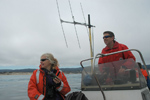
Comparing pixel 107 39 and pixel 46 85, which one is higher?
pixel 107 39

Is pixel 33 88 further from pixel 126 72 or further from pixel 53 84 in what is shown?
pixel 126 72

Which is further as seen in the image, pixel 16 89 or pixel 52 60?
pixel 16 89

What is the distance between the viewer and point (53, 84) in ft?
8.73

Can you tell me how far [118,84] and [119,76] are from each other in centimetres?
10

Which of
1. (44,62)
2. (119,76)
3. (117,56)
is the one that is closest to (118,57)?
(117,56)

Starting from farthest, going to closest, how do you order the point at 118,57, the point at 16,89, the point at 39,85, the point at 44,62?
the point at 16,89
the point at 44,62
the point at 39,85
the point at 118,57

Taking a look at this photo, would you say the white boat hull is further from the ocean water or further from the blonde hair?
the ocean water

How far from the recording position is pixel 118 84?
1.85 meters

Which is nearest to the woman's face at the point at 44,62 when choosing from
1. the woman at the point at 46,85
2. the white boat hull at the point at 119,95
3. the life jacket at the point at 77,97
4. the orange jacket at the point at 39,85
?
the woman at the point at 46,85

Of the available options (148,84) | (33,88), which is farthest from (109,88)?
(33,88)

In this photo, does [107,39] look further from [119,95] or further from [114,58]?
[119,95]

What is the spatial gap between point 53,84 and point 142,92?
1.51 meters

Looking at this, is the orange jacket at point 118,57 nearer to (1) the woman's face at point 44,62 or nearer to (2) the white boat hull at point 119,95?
(2) the white boat hull at point 119,95

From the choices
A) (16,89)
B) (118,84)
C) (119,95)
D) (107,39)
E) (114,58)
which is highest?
(107,39)
